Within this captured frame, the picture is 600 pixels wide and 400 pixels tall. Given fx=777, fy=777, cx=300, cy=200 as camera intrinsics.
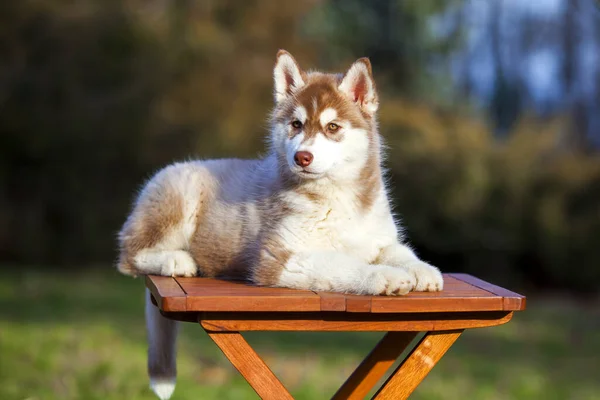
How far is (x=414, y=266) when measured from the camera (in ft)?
10.0

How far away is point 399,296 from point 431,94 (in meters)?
13.3

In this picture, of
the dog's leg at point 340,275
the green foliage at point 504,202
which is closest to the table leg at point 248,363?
the dog's leg at point 340,275

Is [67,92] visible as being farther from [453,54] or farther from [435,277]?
[435,277]

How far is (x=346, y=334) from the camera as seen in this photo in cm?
862

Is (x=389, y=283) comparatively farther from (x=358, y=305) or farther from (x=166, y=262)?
(x=166, y=262)

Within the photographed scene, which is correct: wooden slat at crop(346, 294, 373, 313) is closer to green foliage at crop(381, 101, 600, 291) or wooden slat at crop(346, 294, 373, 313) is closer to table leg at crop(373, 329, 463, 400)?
table leg at crop(373, 329, 463, 400)

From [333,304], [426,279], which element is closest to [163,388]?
[333,304]

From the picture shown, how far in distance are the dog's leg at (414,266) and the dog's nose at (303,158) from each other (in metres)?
0.54

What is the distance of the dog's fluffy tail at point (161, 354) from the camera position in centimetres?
360

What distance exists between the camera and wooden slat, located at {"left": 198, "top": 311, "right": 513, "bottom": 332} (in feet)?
9.09

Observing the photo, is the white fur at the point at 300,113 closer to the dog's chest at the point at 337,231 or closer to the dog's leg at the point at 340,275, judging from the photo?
the dog's chest at the point at 337,231

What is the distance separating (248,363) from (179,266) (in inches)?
31.7

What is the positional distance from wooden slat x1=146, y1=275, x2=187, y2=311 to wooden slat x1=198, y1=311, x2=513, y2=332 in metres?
0.14

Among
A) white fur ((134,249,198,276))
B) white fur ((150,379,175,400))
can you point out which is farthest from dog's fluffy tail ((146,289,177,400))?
white fur ((134,249,198,276))
